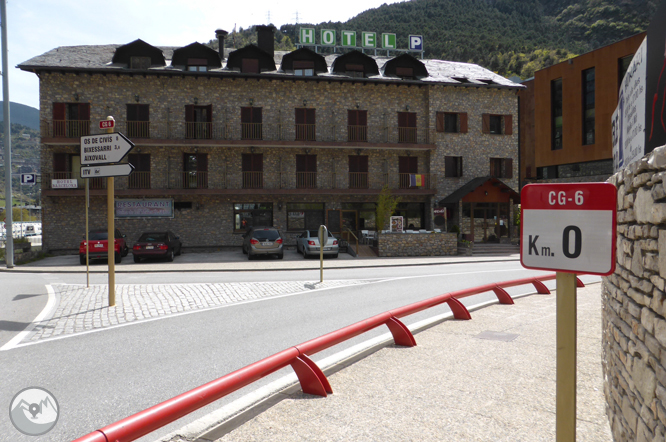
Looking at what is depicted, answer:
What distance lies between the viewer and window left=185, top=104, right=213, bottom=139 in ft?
96.8

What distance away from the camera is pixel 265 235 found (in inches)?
933

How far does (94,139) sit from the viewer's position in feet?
33.4

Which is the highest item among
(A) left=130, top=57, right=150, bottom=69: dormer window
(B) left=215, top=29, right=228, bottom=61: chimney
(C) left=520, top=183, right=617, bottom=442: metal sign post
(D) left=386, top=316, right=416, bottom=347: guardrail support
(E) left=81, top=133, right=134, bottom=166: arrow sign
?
(B) left=215, top=29, right=228, bottom=61: chimney

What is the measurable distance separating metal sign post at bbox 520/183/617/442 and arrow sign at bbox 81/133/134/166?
905 centimetres

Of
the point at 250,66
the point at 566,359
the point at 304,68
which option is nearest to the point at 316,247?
the point at 304,68

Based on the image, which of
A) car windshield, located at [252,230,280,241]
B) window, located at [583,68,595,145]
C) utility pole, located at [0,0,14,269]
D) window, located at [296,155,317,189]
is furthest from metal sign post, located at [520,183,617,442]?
window, located at [583,68,595,145]

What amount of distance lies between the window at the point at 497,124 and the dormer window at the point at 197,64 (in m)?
18.9

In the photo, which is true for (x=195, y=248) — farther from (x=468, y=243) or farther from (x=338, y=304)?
(x=338, y=304)

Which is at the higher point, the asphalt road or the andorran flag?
the andorran flag

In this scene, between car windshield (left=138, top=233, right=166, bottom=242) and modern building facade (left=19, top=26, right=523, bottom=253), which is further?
modern building facade (left=19, top=26, right=523, bottom=253)

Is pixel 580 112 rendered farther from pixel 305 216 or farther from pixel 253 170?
pixel 253 170

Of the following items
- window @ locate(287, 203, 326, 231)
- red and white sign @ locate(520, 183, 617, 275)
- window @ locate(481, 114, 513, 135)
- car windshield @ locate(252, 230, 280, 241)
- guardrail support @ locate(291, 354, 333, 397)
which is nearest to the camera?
red and white sign @ locate(520, 183, 617, 275)

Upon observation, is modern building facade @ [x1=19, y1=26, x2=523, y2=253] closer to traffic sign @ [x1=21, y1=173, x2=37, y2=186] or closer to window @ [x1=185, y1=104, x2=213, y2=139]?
window @ [x1=185, y1=104, x2=213, y2=139]

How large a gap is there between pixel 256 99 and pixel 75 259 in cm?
1401
